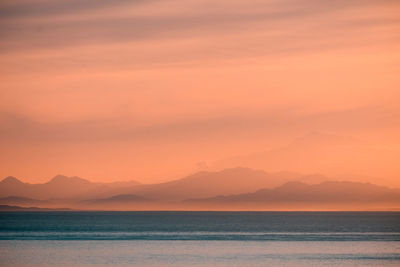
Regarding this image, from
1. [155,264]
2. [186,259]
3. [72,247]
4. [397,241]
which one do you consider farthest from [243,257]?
[397,241]

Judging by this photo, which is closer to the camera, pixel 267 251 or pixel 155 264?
pixel 155 264

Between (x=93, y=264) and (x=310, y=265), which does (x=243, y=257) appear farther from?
(x=93, y=264)

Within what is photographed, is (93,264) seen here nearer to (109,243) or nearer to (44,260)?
(44,260)

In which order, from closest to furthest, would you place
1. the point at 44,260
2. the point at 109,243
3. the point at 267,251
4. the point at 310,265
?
the point at 310,265, the point at 44,260, the point at 267,251, the point at 109,243

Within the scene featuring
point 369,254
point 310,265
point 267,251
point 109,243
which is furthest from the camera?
point 109,243

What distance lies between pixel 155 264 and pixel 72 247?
641 inches

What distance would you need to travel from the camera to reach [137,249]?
64812 millimetres

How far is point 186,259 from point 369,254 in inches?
564

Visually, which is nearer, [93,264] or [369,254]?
[93,264]

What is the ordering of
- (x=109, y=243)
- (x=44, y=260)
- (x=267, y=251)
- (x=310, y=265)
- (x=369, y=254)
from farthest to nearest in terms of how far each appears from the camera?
(x=109, y=243) → (x=267, y=251) → (x=369, y=254) → (x=44, y=260) → (x=310, y=265)

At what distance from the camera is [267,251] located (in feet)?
207

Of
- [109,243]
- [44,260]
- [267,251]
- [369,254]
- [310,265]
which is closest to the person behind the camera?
[310,265]

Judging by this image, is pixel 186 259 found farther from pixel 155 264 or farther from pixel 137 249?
pixel 137 249

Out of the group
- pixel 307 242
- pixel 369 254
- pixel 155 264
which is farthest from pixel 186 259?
pixel 307 242
